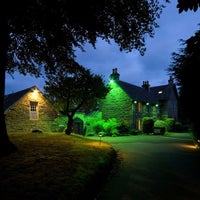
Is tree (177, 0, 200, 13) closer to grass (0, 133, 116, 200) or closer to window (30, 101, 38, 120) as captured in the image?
grass (0, 133, 116, 200)

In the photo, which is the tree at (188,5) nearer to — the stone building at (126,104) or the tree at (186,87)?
the tree at (186,87)

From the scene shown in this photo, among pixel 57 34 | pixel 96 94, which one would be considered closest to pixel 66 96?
pixel 96 94

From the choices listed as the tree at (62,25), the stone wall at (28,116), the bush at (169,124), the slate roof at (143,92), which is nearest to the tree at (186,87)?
the tree at (62,25)

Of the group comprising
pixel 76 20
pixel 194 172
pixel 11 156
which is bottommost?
pixel 194 172

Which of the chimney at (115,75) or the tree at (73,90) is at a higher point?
the chimney at (115,75)

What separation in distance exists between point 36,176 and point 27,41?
8881 millimetres

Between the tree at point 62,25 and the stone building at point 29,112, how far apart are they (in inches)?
427

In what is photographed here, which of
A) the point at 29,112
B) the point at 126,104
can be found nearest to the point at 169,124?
the point at 126,104

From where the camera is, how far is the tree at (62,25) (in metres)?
9.94

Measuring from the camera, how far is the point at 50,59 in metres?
14.3

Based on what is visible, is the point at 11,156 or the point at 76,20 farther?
the point at 76,20

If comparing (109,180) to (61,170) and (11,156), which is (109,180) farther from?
(11,156)

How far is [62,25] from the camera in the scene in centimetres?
1174

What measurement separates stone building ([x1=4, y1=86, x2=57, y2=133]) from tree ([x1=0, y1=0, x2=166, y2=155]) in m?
10.9
